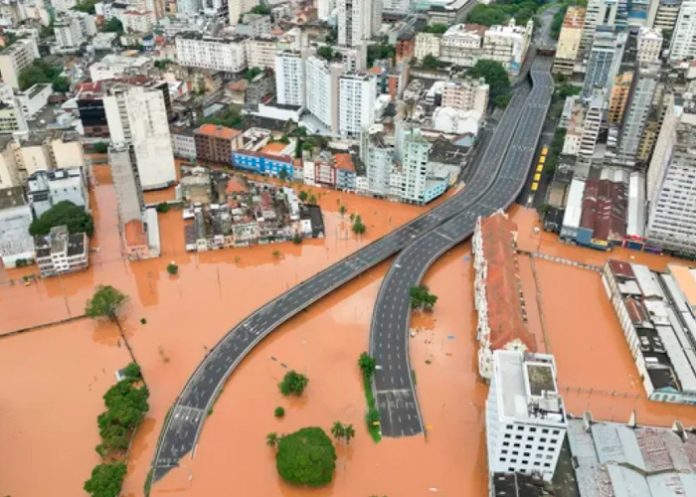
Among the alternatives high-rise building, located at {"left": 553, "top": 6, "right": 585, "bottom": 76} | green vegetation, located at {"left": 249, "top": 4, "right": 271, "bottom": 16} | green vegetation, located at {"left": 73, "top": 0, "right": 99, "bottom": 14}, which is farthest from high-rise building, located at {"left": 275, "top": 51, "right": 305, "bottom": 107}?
green vegetation, located at {"left": 73, "top": 0, "right": 99, "bottom": 14}

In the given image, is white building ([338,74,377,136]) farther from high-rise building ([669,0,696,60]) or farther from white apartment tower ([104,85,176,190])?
high-rise building ([669,0,696,60])

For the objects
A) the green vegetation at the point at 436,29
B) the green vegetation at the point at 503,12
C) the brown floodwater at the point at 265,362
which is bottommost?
the brown floodwater at the point at 265,362

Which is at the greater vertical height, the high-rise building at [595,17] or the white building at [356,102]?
the high-rise building at [595,17]

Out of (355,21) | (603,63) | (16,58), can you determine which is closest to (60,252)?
(16,58)

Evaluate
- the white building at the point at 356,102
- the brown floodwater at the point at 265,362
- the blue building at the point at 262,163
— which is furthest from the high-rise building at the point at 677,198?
the blue building at the point at 262,163

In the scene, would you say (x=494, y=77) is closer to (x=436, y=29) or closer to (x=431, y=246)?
(x=436, y=29)

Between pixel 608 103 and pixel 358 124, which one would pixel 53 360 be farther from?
pixel 608 103

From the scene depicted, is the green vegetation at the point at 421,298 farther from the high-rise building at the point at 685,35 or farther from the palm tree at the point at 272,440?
the high-rise building at the point at 685,35

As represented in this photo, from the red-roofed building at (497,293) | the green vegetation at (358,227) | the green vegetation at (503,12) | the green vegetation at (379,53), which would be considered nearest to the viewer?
the red-roofed building at (497,293)
